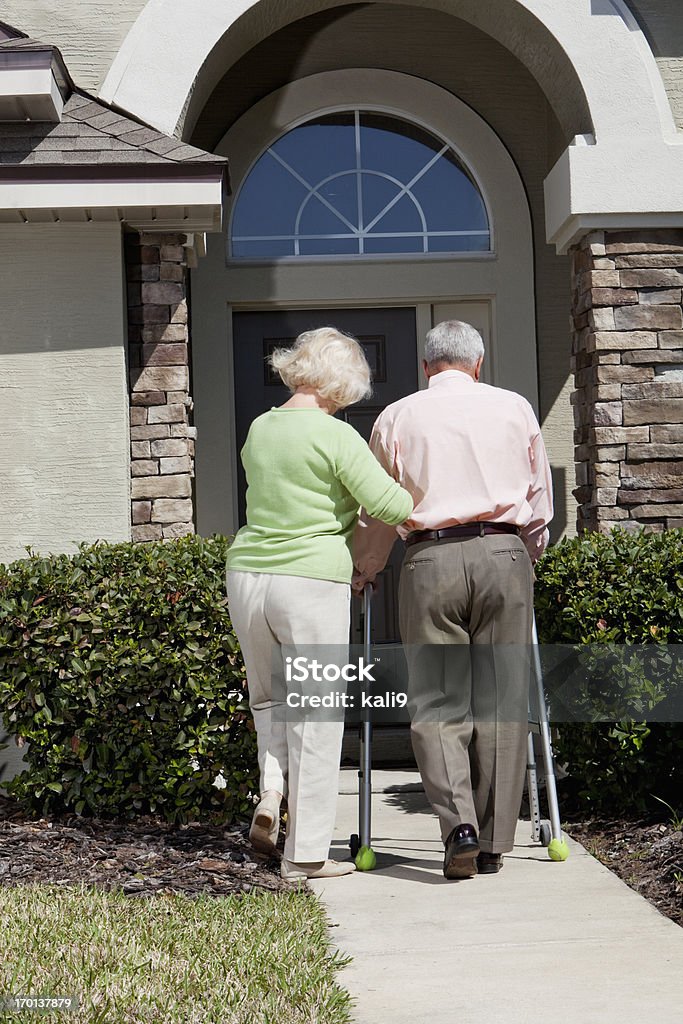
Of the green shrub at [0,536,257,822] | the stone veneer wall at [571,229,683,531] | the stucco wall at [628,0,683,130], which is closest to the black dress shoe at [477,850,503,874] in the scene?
the green shrub at [0,536,257,822]

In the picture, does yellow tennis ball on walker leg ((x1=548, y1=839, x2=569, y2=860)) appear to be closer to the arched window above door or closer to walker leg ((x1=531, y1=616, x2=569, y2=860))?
walker leg ((x1=531, y1=616, x2=569, y2=860))

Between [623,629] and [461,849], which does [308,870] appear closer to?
[461,849]

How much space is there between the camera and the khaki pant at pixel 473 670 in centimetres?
446

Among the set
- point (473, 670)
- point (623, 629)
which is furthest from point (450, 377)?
point (623, 629)

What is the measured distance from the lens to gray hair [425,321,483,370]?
4680mm

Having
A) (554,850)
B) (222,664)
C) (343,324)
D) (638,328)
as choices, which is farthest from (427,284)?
(554,850)

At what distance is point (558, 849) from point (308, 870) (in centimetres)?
102

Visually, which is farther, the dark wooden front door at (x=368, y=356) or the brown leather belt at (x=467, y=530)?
the dark wooden front door at (x=368, y=356)

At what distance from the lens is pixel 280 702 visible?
4.43 meters

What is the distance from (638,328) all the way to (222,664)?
3164mm

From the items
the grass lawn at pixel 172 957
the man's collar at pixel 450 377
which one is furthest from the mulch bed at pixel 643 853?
the man's collar at pixel 450 377

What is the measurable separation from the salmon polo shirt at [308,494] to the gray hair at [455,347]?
1.88 feet

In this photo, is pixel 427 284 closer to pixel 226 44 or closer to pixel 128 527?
pixel 226 44

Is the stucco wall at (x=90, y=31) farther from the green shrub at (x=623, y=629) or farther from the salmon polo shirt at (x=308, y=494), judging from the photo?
the green shrub at (x=623, y=629)
